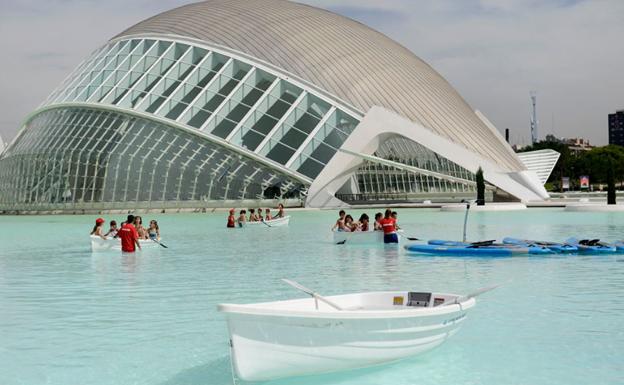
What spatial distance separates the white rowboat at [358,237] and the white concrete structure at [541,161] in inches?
1522

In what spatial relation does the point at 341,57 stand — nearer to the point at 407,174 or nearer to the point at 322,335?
the point at 407,174

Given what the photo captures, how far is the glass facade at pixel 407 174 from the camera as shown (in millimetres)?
58344

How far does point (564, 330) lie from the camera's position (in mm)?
12375

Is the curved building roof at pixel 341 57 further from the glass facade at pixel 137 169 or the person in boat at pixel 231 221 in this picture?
the person in boat at pixel 231 221

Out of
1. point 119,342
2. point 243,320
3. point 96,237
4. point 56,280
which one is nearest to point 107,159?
point 96,237

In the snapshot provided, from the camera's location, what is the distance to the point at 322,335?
29.9ft

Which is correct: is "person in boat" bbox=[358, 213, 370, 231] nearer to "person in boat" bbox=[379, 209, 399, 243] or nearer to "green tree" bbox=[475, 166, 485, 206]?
"person in boat" bbox=[379, 209, 399, 243]

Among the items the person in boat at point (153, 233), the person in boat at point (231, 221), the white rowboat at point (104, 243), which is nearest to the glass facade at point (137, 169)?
the person in boat at point (231, 221)

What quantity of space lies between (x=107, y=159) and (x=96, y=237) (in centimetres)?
3248

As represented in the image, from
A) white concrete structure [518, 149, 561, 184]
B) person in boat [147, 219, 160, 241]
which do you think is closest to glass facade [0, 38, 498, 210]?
white concrete structure [518, 149, 561, 184]

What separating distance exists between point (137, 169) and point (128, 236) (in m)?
31.9

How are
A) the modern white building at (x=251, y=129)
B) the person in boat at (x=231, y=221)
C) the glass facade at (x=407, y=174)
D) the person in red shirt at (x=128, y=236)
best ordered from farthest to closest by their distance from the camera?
the glass facade at (x=407, y=174)
the modern white building at (x=251, y=129)
the person in boat at (x=231, y=221)
the person in red shirt at (x=128, y=236)

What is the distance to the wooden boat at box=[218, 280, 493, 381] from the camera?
8.84m

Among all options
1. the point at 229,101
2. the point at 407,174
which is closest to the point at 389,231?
the point at 229,101
